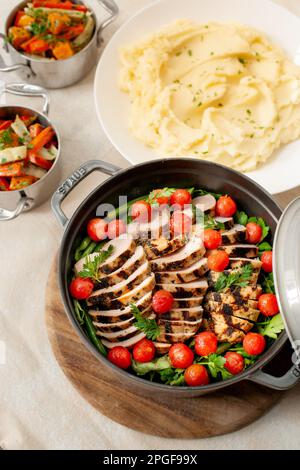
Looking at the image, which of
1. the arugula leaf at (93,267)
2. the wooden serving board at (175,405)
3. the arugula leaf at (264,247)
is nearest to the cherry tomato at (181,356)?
the wooden serving board at (175,405)

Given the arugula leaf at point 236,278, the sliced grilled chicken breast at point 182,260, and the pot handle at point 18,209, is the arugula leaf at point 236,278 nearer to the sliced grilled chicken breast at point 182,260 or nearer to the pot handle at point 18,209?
the sliced grilled chicken breast at point 182,260

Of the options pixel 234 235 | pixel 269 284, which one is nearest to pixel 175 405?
pixel 269 284

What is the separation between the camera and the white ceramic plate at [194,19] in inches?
118

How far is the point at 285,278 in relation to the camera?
2.22 metres

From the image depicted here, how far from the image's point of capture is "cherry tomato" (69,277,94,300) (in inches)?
98.3

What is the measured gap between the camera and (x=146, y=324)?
7.98 feet

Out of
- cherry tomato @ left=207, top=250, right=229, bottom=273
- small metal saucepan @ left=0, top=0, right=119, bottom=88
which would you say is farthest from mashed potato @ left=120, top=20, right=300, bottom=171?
cherry tomato @ left=207, top=250, right=229, bottom=273

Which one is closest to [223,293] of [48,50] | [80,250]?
[80,250]

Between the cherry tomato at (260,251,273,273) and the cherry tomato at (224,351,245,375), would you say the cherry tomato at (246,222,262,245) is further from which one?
the cherry tomato at (224,351,245,375)

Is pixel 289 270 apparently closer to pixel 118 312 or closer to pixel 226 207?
pixel 226 207

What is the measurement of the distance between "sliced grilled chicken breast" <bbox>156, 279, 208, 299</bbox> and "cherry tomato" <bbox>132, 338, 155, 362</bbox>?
0.84 ft

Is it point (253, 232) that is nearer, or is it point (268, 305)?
point (268, 305)

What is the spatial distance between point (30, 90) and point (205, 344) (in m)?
1.77
